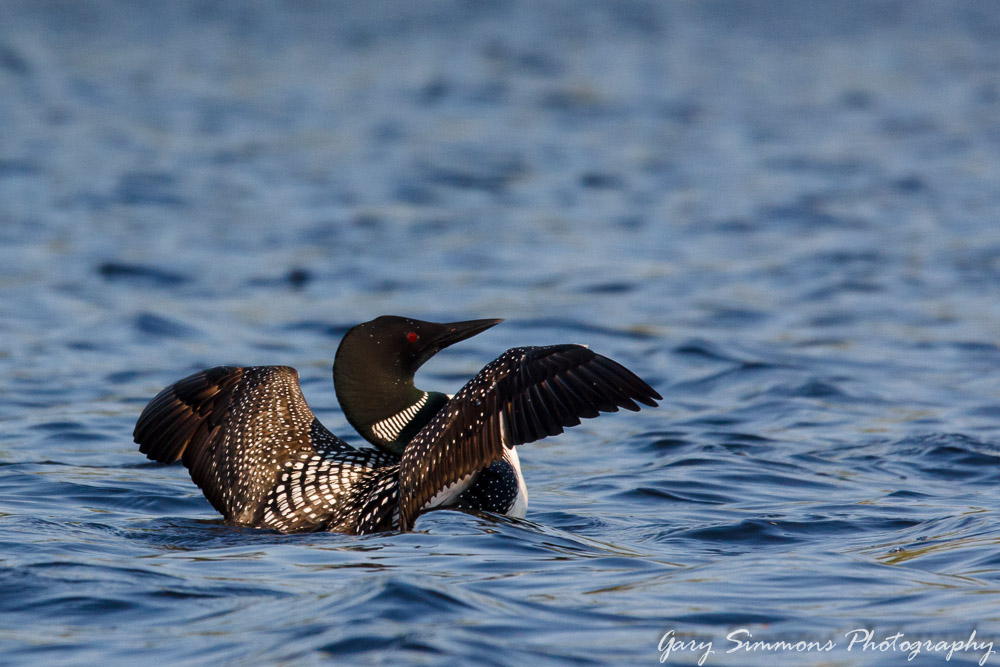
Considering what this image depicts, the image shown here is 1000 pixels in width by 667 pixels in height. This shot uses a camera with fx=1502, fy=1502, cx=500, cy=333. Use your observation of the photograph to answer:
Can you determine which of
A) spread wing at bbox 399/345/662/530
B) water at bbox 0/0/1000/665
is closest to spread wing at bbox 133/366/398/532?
water at bbox 0/0/1000/665

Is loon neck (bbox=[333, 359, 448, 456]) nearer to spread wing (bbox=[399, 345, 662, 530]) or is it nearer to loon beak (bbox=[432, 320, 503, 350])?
loon beak (bbox=[432, 320, 503, 350])

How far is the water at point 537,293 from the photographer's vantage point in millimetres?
4066

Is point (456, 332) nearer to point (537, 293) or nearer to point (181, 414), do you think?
point (181, 414)

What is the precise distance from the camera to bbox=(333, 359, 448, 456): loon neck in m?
5.22

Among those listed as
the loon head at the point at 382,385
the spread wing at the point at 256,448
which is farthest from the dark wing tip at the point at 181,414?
the loon head at the point at 382,385

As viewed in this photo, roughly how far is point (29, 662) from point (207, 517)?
175 cm

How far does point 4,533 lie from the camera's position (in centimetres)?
477

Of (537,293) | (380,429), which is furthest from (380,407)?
(537,293)

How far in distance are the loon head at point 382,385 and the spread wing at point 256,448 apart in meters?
0.10

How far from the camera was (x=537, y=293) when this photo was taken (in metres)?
9.73

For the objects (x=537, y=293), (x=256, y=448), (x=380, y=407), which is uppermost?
(x=537, y=293)

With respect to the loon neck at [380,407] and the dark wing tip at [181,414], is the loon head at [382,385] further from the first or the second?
the dark wing tip at [181,414]

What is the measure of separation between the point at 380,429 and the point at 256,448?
1.41ft

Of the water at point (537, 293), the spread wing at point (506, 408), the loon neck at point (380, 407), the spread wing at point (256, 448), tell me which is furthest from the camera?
the loon neck at point (380, 407)
